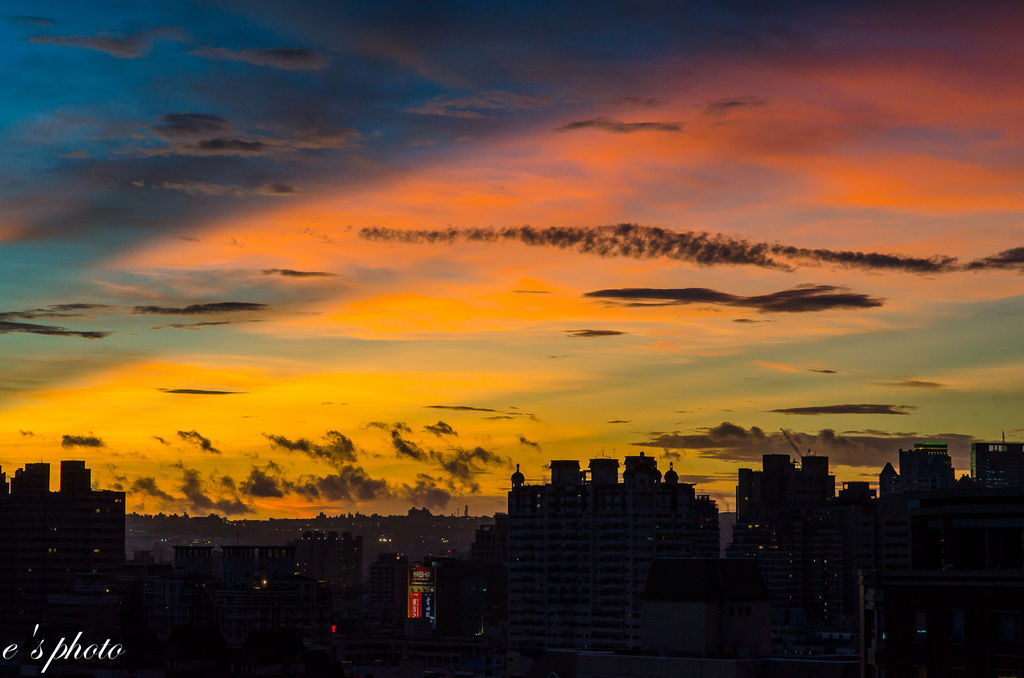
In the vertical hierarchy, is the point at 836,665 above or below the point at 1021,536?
below

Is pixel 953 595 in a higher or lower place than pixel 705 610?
higher

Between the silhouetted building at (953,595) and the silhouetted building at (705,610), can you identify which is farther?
the silhouetted building at (705,610)

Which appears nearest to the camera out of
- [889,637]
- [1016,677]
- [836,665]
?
[1016,677]

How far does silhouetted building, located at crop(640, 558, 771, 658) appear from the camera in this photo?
160 m

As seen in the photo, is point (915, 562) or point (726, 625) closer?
point (915, 562)

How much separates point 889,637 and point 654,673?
225 feet

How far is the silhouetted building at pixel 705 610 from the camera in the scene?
525ft

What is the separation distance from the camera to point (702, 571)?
6447 inches

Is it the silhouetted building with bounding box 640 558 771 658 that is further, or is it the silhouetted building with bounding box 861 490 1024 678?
the silhouetted building with bounding box 640 558 771 658

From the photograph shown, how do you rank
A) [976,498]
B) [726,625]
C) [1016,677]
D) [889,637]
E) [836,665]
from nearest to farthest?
[1016,677], [889,637], [976,498], [836,665], [726,625]

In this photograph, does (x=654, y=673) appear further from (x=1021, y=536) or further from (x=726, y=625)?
(x=1021, y=536)

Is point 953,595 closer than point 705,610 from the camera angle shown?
Yes

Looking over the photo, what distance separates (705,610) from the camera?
527 ft

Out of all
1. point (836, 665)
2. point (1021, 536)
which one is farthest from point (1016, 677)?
point (836, 665)
